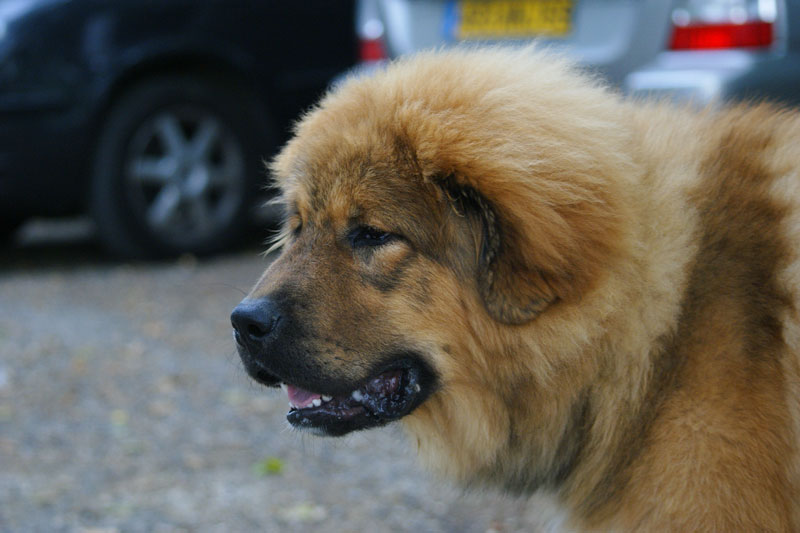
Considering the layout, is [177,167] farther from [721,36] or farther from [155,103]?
[721,36]

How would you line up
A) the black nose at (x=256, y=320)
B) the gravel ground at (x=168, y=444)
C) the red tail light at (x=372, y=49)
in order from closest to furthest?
the black nose at (x=256, y=320) → the gravel ground at (x=168, y=444) → the red tail light at (x=372, y=49)

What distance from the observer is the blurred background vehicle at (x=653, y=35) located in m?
4.78

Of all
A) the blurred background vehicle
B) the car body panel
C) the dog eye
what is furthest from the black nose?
the car body panel

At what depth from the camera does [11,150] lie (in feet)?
21.5

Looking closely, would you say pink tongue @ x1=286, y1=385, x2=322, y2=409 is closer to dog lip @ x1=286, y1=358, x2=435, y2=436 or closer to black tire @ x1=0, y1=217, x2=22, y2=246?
dog lip @ x1=286, y1=358, x2=435, y2=436

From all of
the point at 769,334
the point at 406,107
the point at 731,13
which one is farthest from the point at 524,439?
the point at 731,13

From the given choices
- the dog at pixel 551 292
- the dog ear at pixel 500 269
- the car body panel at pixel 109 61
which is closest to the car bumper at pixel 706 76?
the dog at pixel 551 292

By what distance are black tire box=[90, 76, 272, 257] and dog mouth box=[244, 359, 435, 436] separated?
4.52m

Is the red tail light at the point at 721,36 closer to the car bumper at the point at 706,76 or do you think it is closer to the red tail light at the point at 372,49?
the car bumper at the point at 706,76

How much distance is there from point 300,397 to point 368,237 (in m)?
0.55

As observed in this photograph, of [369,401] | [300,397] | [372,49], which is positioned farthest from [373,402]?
[372,49]

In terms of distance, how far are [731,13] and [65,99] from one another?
14.6 feet

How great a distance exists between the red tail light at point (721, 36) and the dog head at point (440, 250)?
2.52m

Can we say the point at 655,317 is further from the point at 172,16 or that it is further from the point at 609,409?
the point at 172,16
